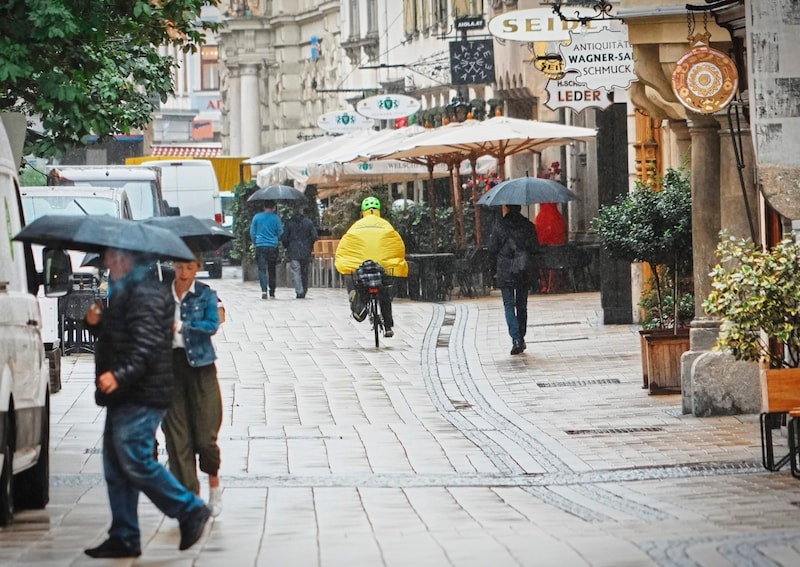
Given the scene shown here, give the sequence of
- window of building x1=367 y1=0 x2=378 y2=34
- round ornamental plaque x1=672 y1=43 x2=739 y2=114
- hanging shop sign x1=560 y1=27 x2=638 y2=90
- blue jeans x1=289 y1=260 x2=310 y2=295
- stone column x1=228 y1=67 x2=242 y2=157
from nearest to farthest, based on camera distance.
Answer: round ornamental plaque x1=672 y1=43 x2=739 y2=114 → hanging shop sign x1=560 y1=27 x2=638 y2=90 → blue jeans x1=289 y1=260 x2=310 y2=295 → window of building x1=367 y1=0 x2=378 y2=34 → stone column x1=228 y1=67 x2=242 y2=157

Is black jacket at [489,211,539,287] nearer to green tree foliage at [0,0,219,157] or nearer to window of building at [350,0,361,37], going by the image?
green tree foliage at [0,0,219,157]

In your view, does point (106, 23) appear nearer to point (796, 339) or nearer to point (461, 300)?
point (796, 339)

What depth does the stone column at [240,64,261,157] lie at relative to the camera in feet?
264

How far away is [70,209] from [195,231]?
1359 centimetres

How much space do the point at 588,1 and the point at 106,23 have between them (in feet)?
34.5

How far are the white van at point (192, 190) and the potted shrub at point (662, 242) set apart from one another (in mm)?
28843

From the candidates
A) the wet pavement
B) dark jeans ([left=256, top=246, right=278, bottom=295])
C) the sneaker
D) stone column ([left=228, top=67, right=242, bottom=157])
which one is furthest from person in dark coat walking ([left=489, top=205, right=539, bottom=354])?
stone column ([left=228, top=67, right=242, bottom=157])

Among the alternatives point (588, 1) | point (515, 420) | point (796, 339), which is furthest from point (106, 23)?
point (588, 1)

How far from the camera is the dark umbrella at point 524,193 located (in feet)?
74.9

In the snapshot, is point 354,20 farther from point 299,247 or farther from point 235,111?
point 299,247

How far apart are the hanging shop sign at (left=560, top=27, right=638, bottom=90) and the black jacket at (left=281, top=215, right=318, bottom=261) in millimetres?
14361

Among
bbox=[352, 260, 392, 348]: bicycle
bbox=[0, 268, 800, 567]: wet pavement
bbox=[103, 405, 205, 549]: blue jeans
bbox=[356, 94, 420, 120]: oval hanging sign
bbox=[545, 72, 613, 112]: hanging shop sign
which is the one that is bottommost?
bbox=[0, 268, 800, 567]: wet pavement

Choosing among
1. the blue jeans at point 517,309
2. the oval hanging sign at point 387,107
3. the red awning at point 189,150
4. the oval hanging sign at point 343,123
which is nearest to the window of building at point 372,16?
the oval hanging sign at point 343,123

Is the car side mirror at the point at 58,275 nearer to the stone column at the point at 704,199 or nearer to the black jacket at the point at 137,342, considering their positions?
the black jacket at the point at 137,342
